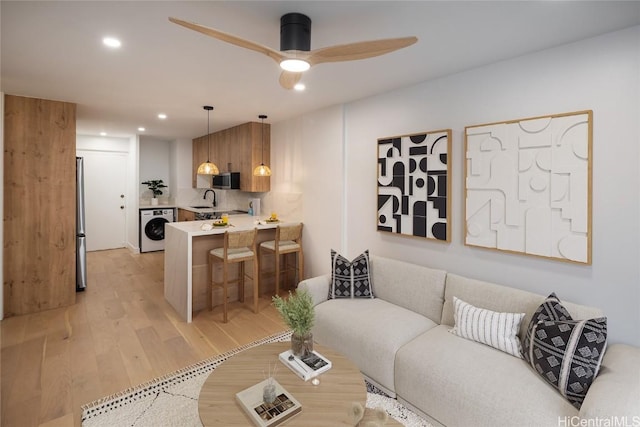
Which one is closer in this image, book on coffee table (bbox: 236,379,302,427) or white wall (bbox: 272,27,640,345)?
book on coffee table (bbox: 236,379,302,427)

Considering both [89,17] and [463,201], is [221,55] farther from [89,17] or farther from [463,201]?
[463,201]

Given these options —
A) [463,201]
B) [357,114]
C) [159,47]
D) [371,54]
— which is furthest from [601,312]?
[159,47]

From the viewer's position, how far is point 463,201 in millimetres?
2811

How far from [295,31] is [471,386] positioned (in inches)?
89.8

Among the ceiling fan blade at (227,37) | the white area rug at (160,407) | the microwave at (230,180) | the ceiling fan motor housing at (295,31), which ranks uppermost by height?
the ceiling fan motor housing at (295,31)

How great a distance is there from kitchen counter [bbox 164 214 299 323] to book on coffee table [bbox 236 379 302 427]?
2.24 m

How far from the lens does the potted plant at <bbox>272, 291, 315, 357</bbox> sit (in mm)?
1869

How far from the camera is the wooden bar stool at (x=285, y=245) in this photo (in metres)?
4.21

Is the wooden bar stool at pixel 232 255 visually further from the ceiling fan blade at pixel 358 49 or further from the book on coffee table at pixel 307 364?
the ceiling fan blade at pixel 358 49

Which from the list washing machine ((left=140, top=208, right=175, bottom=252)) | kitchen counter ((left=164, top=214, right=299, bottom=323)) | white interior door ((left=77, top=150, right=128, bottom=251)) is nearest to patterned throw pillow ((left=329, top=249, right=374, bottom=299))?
kitchen counter ((left=164, top=214, right=299, bottom=323))

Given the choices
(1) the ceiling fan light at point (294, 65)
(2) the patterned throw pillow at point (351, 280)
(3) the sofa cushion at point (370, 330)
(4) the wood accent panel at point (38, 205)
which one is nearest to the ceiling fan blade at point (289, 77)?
(1) the ceiling fan light at point (294, 65)

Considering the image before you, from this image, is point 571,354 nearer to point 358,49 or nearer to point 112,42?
point 358,49

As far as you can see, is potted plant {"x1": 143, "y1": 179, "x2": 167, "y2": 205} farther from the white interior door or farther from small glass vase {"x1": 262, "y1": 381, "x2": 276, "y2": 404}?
small glass vase {"x1": 262, "y1": 381, "x2": 276, "y2": 404}

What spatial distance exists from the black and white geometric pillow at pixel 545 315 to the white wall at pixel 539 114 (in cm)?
39
